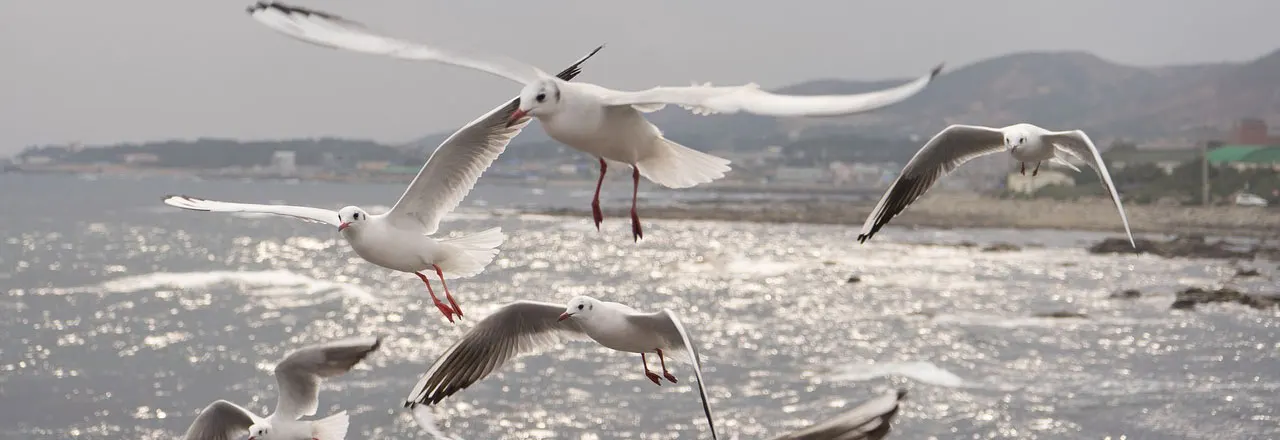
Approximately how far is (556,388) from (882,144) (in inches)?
4367

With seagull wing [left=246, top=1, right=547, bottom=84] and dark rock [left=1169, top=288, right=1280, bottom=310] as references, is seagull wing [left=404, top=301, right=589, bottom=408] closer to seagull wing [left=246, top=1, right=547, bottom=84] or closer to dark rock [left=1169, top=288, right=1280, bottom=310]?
seagull wing [left=246, top=1, right=547, bottom=84]

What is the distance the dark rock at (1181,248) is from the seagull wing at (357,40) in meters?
76.4

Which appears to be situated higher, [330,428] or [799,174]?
[330,428]

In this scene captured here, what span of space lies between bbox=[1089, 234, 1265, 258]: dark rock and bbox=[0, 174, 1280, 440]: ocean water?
2.48 metres

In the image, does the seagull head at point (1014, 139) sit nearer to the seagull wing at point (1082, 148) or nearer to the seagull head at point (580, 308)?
the seagull wing at point (1082, 148)

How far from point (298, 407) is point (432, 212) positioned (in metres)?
3.35

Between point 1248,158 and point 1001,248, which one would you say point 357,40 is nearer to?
point 1001,248

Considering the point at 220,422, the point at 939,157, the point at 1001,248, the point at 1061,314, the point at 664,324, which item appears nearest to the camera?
the point at 664,324

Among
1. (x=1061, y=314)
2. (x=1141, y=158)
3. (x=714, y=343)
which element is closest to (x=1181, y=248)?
(x=1061, y=314)

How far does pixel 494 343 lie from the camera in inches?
256

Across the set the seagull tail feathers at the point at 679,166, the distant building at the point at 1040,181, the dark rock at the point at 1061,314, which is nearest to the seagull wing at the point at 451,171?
the seagull tail feathers at the point at 679,166

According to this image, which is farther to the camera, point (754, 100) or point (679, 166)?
point (679, 166)

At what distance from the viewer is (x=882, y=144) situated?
499 ft

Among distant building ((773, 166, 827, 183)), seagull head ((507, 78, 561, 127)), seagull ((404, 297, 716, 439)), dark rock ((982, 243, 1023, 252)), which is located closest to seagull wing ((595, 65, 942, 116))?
seagull head ((507, 78, 561, 127))
